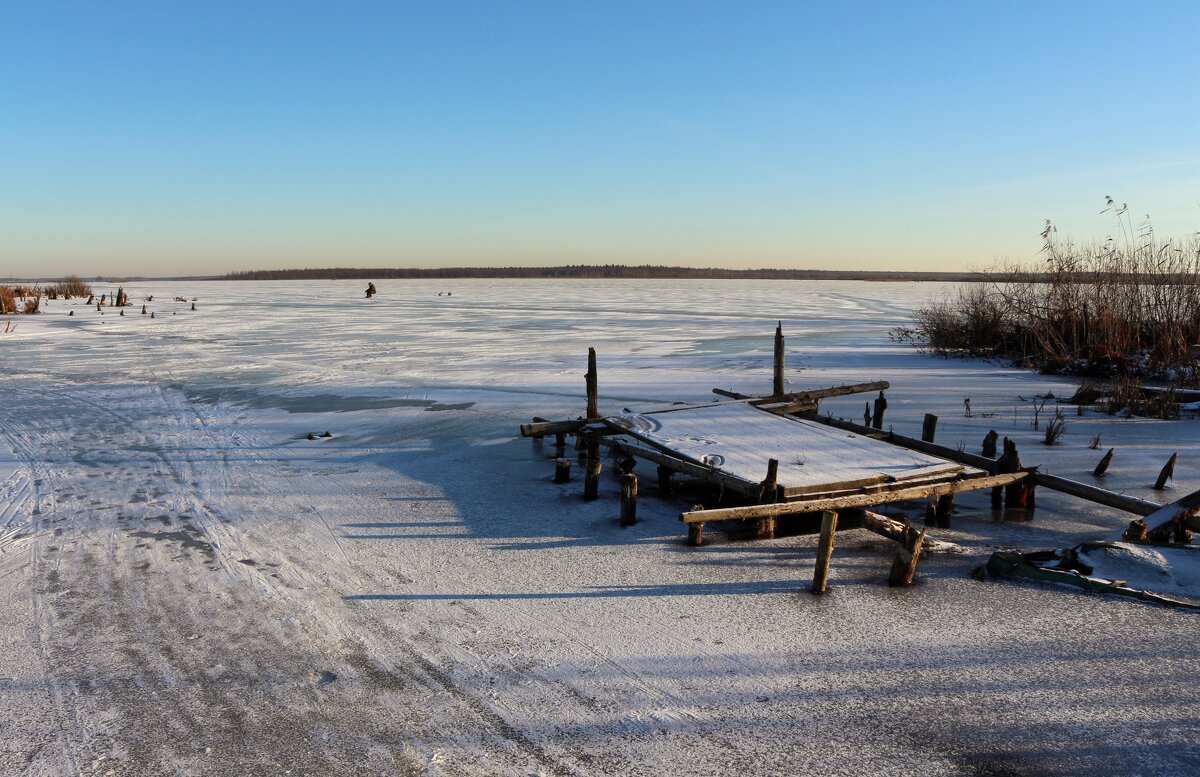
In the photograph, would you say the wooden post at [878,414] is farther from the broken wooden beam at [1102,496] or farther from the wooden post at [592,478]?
the wooden post at [592,478]

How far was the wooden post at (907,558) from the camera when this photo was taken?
17.1 ft

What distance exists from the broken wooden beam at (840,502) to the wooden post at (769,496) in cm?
17

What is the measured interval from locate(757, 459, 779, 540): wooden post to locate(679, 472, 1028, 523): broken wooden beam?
0.17 m

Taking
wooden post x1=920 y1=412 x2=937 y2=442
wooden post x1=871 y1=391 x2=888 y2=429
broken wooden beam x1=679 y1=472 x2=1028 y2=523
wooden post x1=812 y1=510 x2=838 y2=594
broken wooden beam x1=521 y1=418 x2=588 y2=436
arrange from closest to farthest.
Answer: wooden post x1=812 y1=510 x2=838 y2=594 < broken wooden beam x1=679 y1=472 x2=1028 y2=523 < wooden post x1=920 y1=412 x2=937 y2=442 < broken wooden beam x1=521 y1=418 x2=588 y2=436 < wooden post x1=871 y1=391 x2=888 y2=429

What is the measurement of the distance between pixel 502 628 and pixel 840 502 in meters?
2.47

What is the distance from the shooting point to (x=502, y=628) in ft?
15.3

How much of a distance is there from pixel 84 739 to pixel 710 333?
66.9 feet

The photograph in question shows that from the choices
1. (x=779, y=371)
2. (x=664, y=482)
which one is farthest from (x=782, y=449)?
(x=779, y=371)

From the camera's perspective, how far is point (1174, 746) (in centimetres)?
349

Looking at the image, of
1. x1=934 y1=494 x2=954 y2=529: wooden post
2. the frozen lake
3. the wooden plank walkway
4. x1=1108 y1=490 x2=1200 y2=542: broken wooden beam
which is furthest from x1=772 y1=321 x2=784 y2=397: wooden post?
x1=1108 y1=490 x2=1200 y2=542: broken wooden beam

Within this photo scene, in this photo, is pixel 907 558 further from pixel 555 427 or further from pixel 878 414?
pixel 878 414

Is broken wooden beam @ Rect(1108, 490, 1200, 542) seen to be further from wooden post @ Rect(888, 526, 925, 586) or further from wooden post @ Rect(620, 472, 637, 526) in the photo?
wooden post @ Rect(620, 472, 637, 526)

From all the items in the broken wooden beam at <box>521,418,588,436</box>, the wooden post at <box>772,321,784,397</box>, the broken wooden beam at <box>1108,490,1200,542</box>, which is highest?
the wooden post at <box>772,321,784,397</box>

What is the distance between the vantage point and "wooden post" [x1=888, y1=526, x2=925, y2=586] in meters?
5.22
